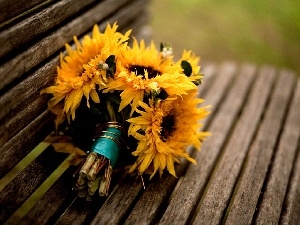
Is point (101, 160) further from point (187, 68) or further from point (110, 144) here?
point (187, 68)

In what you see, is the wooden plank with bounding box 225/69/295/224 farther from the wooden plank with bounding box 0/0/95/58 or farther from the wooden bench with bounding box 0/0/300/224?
the wooden plank with bounding box 0/0/95/58

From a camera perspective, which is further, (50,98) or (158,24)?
(158,24)

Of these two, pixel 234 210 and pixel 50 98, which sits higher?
pixel 50 98

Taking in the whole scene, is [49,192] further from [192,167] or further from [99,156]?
[192,167]

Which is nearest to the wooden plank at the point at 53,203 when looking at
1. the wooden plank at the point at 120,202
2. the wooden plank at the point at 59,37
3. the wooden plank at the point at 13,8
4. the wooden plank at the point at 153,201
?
the wooden plank at the point at 120,202

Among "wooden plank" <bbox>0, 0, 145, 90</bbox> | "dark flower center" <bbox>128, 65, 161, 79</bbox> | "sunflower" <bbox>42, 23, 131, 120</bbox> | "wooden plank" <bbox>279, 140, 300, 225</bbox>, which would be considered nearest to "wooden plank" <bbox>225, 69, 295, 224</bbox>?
"wooden plank" <bbox>279, 140, 300, 225</bbox>

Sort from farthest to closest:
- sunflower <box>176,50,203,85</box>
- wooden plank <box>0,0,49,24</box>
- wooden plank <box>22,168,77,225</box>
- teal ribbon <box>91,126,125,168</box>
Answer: sunflower <box>176,50,203,85</box>
teal ribbon <box>91,126,125,168</box>
wooden plank <box>22,168,77,225</box>
wooden plank <box>0,0,49,24</box>

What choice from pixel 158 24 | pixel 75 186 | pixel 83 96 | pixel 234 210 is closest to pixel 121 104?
pixel 83 96

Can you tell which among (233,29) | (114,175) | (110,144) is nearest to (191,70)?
(110,144)
